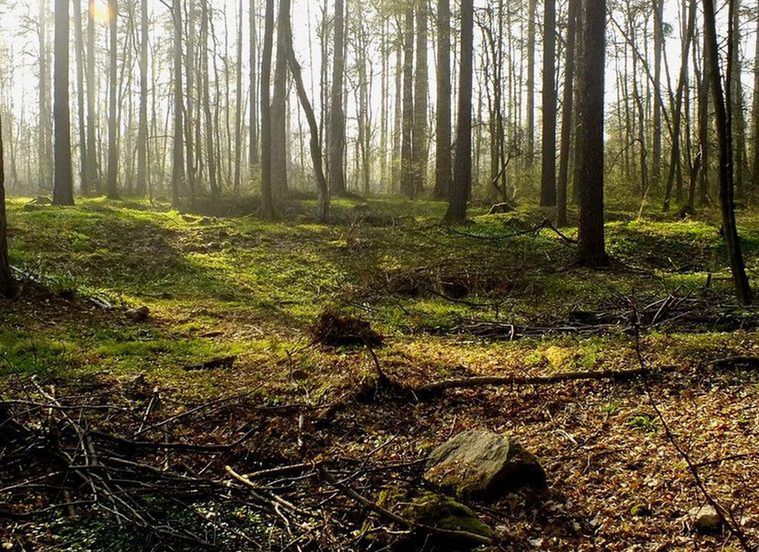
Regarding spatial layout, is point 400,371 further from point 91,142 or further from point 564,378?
point 91,142

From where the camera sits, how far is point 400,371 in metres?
5.60

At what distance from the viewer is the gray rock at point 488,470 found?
3543mm

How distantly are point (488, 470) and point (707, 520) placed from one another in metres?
1.19

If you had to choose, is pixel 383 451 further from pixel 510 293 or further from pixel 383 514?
pixel 510 293

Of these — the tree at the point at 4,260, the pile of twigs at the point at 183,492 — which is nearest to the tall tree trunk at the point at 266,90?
the tree at the point at 4,260

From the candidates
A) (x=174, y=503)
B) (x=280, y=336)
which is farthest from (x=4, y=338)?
(x=174, y=503)

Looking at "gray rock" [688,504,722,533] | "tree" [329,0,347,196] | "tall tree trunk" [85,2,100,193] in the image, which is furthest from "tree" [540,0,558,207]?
"tall tree trunk" [85,2,100,193]

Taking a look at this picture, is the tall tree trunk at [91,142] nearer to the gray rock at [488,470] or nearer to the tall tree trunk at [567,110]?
the tall tree trunk at [567,110]

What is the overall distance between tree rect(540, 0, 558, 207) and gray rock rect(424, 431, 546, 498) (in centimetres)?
1452

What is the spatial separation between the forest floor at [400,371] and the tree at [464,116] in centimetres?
203

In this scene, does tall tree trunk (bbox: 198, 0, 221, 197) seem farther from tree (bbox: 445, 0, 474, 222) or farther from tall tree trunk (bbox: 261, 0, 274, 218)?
tree (bbox: 445, 0, 474, 222)

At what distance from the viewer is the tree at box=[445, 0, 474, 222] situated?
541 inches

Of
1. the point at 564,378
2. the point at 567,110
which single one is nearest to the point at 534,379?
the point at 564,378

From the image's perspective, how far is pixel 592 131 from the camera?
10023mm
